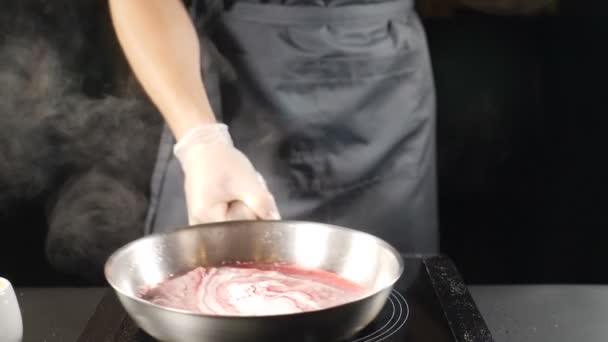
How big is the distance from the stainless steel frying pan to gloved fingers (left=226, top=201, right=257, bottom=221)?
174mm

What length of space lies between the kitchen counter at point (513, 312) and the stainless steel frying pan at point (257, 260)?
21 cm

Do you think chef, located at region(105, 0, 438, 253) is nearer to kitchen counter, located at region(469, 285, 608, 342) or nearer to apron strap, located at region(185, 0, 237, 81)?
apron strap, located at region(185, 0, 237, 81)

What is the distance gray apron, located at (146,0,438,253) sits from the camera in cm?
207

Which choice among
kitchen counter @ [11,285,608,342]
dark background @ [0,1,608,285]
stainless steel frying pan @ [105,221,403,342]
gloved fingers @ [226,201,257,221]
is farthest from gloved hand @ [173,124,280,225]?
dark background @ [0,1,608,285]

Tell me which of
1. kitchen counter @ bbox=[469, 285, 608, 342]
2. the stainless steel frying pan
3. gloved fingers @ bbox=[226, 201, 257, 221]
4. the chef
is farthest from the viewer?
the chef

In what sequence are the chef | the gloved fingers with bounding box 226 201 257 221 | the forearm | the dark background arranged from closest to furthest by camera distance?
the gloved fingers with bounding box 226 201 257 221, the forearm, the chef, the dark background

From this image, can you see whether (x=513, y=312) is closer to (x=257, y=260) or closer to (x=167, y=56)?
(x=257, y=260)

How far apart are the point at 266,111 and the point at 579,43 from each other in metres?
1.47

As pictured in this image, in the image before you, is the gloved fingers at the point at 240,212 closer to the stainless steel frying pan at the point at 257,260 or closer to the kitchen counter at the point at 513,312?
the stainless steel frying pan at the point at 257,260

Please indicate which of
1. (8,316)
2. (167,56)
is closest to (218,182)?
(167,56)

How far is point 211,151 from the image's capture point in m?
1.75

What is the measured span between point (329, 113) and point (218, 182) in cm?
54

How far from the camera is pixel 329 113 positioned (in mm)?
2100

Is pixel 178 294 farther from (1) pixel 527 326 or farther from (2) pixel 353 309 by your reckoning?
(1) pixel 527 326
